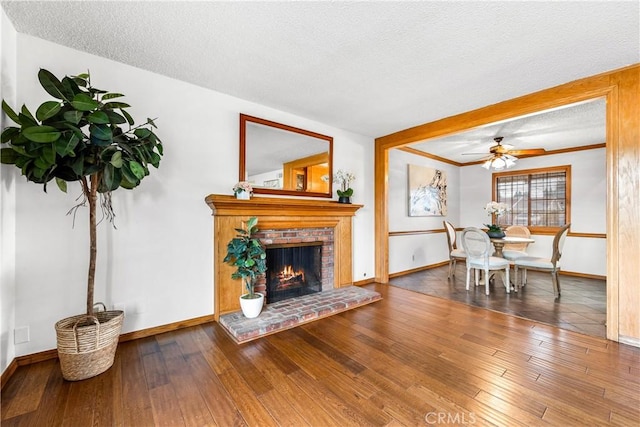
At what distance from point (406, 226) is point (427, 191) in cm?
105

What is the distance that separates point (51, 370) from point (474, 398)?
2966 mm

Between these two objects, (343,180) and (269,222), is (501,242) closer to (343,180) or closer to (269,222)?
(343,180)

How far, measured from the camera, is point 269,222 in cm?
317

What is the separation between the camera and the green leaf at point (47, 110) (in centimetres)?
156

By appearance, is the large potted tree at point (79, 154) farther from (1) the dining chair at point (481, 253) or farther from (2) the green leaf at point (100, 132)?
(1) the dining chair at point (481, 253)

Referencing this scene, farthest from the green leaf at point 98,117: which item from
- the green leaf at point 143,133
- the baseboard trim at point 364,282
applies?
the baseboard trim at point 364,282

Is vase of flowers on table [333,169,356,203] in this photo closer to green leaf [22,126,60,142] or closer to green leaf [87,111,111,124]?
green leaf [87,111,111,124]

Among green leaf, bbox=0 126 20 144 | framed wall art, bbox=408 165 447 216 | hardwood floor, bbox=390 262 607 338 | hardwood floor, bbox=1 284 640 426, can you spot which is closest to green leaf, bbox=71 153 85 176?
green leaf, bbox=0 126 20 144

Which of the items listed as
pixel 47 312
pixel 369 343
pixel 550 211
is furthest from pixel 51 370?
pixel 550 211

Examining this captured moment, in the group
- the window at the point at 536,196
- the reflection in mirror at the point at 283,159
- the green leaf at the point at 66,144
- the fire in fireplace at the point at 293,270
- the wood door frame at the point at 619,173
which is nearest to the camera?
the green leaf at the point at 66,144

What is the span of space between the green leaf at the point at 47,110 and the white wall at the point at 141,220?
0.72 m

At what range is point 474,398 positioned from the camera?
1.60 meters

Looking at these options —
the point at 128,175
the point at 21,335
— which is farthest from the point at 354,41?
the point at 21,335

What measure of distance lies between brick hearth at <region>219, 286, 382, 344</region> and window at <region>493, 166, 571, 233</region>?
451 cm
